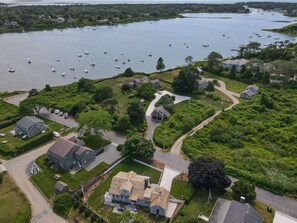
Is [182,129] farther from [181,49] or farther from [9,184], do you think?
[181,49]

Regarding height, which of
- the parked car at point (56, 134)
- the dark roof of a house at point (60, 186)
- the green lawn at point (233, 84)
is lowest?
the green lawn at point (233, 84)

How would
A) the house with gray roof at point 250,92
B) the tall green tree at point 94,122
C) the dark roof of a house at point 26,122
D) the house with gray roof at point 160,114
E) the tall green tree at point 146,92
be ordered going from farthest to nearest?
the house with gray roof at point 250,92
the tall green tree at point 146,92
the house with gray roof at point 160,114
the dark roof of a house at point 26,122
the tall green tree at point 94,122

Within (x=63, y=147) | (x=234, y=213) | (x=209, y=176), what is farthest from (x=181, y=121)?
(x=234, y=213)

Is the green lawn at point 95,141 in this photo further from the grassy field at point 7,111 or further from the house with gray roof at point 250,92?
the house with gray roof at point 250,92

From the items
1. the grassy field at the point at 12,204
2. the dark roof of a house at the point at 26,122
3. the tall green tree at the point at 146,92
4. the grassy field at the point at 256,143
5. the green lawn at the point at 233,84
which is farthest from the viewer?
the green lawn at the point at 233,84

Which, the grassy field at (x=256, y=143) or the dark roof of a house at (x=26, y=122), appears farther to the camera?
the dark roof of a house at (x=26, y=122)

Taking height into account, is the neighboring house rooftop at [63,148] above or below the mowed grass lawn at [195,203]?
above

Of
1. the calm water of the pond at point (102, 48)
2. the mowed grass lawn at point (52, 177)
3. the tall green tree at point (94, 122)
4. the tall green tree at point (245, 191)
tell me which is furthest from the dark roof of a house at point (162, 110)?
the calm water of the pond at point (102, 48)
